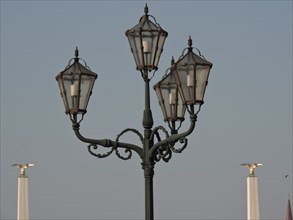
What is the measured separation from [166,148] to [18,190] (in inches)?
1335

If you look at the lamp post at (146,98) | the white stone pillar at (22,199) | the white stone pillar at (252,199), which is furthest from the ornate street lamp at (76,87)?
the white stone pillar at (252,199)

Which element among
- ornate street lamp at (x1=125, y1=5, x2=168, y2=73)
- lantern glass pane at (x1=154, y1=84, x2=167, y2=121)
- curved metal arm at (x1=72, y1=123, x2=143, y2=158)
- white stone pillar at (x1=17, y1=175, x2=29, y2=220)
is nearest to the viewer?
ornate street lamp at (x1=125, y1=5, x2=168, y2=73)

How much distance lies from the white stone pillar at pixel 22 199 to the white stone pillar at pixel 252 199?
12.1 meters

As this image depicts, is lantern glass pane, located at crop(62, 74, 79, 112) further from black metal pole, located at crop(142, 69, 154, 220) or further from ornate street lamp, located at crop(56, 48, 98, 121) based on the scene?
black metal pole, located at crop(142, 69, 154, 220)

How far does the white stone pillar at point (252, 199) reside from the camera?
162 feet

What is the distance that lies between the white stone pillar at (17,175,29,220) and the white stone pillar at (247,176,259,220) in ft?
39.7

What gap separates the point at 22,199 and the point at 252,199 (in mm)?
12455

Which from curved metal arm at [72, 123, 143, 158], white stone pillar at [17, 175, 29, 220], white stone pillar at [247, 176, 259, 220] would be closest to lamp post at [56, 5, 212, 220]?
curved metal arm at [72, 123, 143, 158]

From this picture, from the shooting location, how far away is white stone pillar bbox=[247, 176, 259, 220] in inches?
1939

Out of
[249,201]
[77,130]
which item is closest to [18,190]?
[249,201]

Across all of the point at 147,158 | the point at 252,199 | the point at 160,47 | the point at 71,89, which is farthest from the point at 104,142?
the point at 252,199

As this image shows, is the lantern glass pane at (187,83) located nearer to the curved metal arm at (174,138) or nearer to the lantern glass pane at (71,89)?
the curved metal arm at (174,138)

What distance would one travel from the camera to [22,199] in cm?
4500

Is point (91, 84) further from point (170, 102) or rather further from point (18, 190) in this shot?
point (18, 190)
